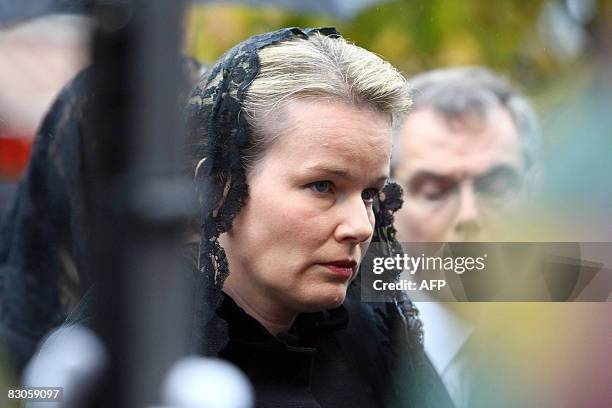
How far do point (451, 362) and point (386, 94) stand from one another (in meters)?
0.71

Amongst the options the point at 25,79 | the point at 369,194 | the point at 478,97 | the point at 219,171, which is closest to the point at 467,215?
the point at 478,97

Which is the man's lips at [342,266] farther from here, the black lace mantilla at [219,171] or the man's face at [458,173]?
the man's face at [458,173]

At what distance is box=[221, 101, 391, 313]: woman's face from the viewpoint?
198cm

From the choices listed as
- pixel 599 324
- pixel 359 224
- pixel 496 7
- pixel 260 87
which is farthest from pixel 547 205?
pixel 260 87

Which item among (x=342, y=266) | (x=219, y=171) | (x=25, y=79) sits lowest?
(x=342, y=266)

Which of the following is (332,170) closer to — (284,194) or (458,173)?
(284,194)

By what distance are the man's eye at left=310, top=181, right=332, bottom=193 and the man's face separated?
0.43 m

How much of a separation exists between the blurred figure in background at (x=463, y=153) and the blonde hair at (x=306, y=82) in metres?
0.37

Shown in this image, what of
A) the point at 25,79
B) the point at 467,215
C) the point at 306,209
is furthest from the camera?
the point at 467,215

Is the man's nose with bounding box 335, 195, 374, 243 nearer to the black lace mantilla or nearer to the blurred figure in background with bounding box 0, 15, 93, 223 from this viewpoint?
the black lace mantilla

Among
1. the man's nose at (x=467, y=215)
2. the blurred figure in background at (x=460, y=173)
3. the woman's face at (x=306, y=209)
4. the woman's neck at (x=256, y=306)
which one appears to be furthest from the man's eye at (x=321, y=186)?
the man's nose at (x=467, y=215)

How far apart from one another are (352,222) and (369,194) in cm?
9

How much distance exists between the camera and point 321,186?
1.99m

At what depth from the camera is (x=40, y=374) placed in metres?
1.95
